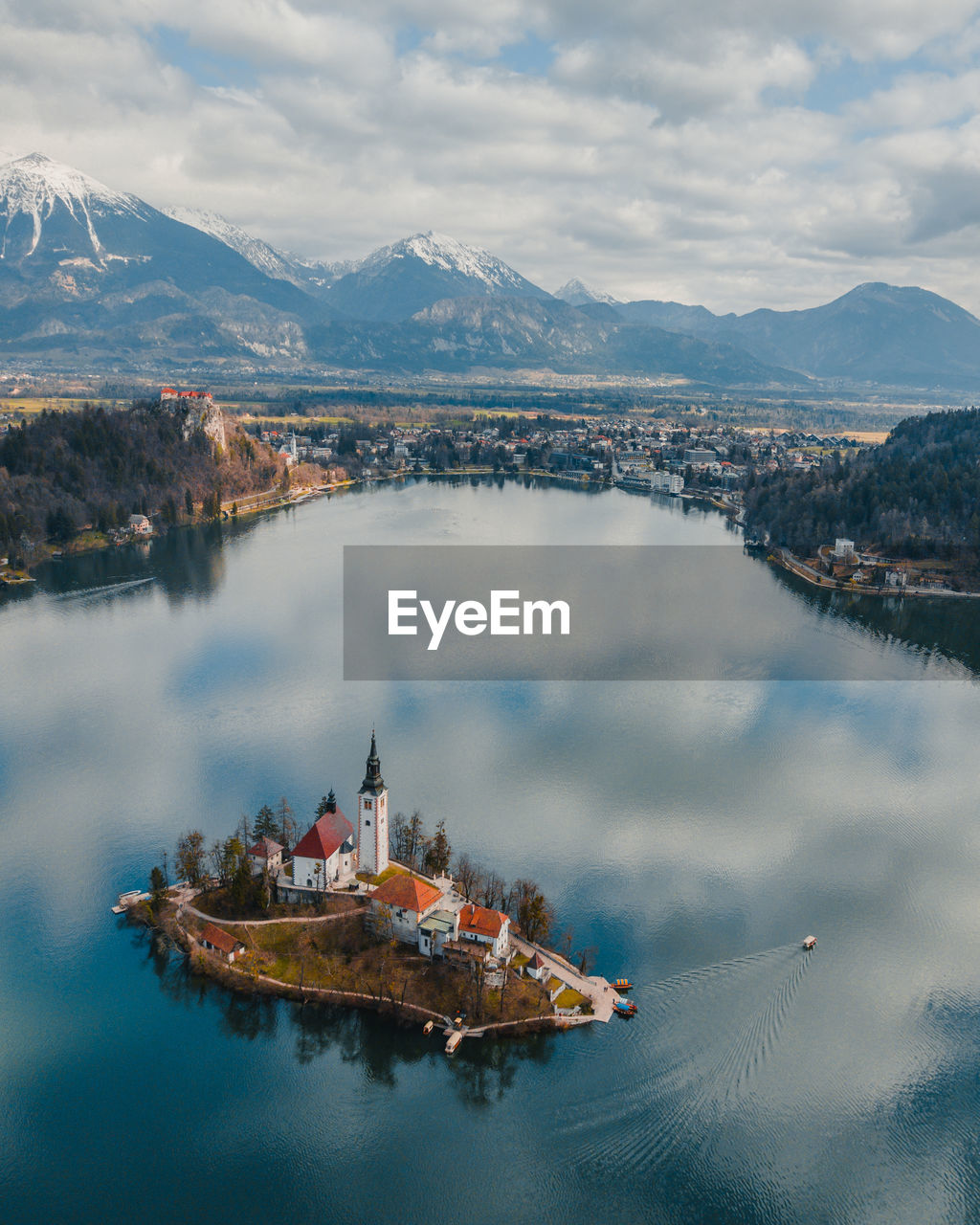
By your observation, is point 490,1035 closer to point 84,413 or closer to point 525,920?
point 525,920

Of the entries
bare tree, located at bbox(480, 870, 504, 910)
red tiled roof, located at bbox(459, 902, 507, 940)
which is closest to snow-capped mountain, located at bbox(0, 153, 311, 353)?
bare tree, located at bbox(480, 870, 504, 910)

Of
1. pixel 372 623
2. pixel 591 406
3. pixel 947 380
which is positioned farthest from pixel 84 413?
pixel 947 380

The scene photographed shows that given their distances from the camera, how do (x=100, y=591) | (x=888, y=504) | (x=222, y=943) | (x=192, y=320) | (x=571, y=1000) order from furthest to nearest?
(x=192, y=320) < (x=888, y=504) < (x=100, y=591) < (x=222, y=943) < (x=571, y=1000)

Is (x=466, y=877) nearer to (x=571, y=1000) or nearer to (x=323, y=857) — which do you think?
(x=323, y=857)

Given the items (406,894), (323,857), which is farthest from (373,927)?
(323,857)

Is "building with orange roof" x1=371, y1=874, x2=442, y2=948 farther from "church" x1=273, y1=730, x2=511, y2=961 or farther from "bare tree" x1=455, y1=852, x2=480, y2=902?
"bare tree" x1=455, y1=852, x2=480, y2=902
